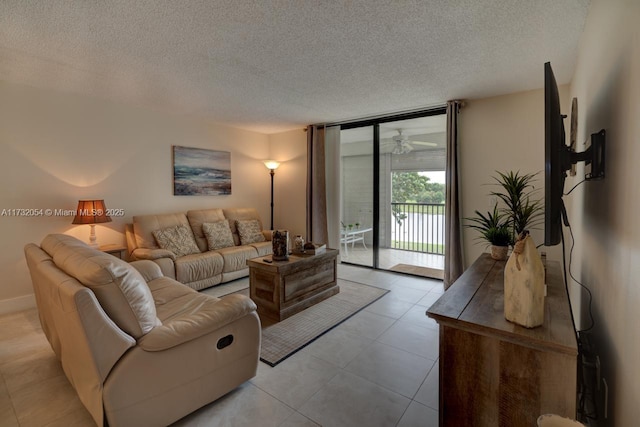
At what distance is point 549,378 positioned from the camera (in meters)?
1.07

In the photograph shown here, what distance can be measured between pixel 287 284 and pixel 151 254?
172 cm

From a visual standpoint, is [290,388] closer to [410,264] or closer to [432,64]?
[432,64]

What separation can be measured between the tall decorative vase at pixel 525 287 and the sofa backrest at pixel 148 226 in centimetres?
392

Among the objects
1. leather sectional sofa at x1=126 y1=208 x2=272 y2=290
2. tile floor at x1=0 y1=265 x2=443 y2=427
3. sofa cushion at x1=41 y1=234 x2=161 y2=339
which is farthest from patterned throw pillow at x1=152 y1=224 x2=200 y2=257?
sofa cushion at x1=41 y1=234 x2=161 y2=339

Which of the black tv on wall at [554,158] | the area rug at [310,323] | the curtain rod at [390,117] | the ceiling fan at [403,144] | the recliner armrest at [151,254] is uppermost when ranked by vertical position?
the curtain rod at [390,117]

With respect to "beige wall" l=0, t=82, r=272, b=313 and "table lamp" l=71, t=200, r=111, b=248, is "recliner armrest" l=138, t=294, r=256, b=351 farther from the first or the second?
"beige wall" l=0, t=82, r=272, b=313

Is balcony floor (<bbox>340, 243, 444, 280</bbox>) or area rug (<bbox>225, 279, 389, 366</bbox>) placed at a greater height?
balcony floor (<bbox>340, 243, 444, 280</bbox>)

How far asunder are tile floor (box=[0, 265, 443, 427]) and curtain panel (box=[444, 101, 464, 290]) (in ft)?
4.05

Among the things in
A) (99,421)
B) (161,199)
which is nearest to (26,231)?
(161,199)

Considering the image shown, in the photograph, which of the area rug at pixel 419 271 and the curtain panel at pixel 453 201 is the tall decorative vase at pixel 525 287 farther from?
the area rug at pixel 419 271

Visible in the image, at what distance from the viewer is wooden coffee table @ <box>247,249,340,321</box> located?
299 centimetres

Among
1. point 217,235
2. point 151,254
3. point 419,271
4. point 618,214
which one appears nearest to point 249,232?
point 217,235

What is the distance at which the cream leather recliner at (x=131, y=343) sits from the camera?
1.41m

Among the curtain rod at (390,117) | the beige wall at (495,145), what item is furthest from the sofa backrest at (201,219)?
the beige wall at (495,145)
